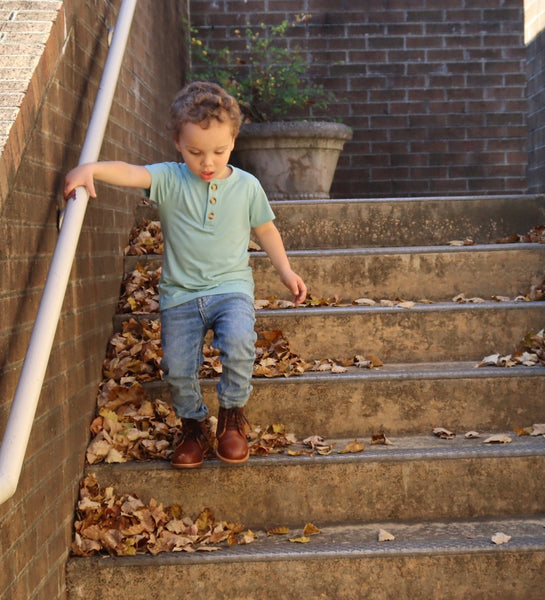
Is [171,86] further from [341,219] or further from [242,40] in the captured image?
[341,219]

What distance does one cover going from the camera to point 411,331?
12.2ft

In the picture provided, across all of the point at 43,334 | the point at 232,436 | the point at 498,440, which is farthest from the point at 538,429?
the point at 43,334

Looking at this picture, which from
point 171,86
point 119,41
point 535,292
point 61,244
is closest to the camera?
point 61,244

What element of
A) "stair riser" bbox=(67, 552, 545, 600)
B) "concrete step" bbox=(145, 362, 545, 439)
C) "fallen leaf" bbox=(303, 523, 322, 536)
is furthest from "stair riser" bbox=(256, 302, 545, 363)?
"stair riser" bbox=(67, 552, 545, 600)

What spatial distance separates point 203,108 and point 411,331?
4.65 ft

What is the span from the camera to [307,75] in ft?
21.9

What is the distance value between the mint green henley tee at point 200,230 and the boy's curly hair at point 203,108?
8.8 inches

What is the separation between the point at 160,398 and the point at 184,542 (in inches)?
27.3

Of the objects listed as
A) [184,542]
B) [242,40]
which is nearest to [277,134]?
[242,40]

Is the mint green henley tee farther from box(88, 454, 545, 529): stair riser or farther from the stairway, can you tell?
box(88, 454, 545, 529): stair riser

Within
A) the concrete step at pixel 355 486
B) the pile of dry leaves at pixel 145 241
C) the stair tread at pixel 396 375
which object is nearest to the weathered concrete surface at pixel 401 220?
the pile of dry leaves at pixel 145 241

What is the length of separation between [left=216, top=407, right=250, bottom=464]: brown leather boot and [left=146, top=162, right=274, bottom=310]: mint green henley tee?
1.38ft

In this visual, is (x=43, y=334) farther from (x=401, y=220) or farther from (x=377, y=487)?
(x=401, y=220)

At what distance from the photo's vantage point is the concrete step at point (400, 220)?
179 inches
